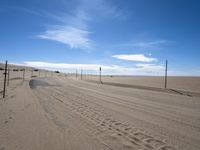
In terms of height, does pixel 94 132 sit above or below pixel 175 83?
below

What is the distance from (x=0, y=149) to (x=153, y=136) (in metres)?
4.20

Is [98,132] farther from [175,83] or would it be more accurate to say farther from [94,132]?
[175,83]

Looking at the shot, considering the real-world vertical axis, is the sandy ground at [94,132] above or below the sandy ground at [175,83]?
below

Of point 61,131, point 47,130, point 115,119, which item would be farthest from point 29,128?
point 115,119

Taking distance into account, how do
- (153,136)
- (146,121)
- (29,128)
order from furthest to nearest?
(146,121)
(29,128)
(153,136)

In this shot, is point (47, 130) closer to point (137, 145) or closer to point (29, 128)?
point (29, 128)

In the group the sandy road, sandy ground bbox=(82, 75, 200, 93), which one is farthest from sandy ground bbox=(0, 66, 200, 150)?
sandy ground bbox=(82, 75, 200, 93)

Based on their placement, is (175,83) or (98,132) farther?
(175,83)

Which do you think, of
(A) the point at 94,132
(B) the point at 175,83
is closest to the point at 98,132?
(A) the point at 94,132

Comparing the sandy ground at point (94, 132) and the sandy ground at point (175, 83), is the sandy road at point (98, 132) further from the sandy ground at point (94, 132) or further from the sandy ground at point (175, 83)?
the sandy ground at point (175, 83)

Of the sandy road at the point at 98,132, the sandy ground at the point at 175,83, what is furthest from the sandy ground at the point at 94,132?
the sandy ground at the point at 175,83

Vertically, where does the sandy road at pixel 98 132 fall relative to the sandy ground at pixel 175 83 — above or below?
below

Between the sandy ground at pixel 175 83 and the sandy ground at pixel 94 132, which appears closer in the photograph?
the sandy ground at pixel 94 132

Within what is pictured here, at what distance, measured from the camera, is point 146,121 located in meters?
6.63
